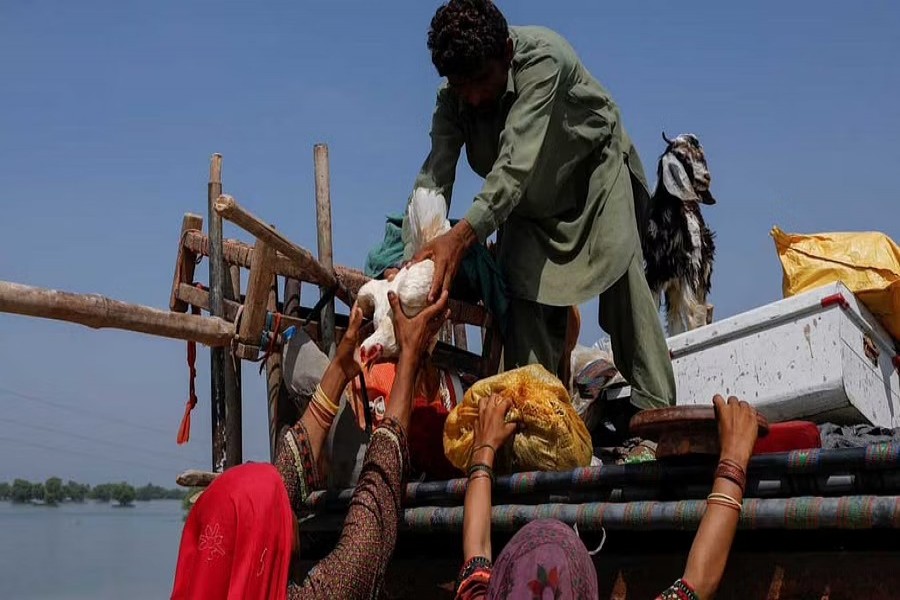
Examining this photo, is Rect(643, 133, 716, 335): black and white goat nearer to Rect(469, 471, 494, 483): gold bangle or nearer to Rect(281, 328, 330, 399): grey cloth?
Rect(281, 328, 330, 399): grey cloth

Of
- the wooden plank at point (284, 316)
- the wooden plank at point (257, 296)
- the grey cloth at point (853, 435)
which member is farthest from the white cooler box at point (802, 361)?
the wooden plank at point (257, 296)

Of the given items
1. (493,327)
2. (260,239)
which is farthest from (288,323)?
(493,327)

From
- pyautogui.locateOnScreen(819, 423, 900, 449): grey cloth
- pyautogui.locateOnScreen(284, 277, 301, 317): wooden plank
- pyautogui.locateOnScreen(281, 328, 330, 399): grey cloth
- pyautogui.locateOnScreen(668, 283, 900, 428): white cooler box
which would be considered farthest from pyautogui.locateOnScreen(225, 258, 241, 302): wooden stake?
pyautogui.locateOnScreen(819, 423, 900, 449): grey cloth

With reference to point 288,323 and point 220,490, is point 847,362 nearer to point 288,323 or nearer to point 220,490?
→ point 288,323

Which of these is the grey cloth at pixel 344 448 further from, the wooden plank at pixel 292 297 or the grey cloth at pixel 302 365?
the wooden plank at pixel 292 297

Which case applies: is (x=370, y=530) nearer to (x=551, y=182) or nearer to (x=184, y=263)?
(x=551, y=182)

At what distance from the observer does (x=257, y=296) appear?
4172 mm

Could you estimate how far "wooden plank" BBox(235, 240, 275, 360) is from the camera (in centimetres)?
416

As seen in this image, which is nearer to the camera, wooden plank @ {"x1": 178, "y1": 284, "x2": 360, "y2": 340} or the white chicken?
the white chicken

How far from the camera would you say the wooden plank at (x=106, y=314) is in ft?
11.0

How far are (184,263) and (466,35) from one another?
2171 mm

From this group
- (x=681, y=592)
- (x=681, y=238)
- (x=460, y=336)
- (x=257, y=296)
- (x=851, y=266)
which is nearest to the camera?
(x=681, y=592)

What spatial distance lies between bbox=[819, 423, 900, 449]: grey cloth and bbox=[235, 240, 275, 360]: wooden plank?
2.05m

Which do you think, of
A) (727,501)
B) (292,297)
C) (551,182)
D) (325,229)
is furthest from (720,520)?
(325,229)
